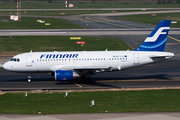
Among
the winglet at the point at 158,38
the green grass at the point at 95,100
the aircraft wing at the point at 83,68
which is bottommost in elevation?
the green grass at the point at 95,100

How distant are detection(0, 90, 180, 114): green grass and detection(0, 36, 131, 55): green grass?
96.0 feet

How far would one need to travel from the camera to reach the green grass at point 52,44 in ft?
202

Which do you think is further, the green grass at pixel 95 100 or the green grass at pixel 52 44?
the green grass at pixel 52 44

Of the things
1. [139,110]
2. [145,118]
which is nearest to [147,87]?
[139,110]

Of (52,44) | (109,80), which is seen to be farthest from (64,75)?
(52,44)

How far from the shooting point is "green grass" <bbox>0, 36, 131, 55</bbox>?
61438mm

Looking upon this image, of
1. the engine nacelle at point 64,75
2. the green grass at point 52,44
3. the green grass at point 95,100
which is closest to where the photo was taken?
the green grass at point 95,100

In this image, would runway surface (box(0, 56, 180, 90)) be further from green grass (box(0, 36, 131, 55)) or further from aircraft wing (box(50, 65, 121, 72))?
green grass (box(0, 36, 131, 55))

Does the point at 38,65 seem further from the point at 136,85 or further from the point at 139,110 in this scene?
the point at 139,110

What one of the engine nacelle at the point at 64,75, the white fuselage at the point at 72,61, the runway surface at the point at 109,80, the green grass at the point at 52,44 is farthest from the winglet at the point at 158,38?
the green grass at the point at 52,44

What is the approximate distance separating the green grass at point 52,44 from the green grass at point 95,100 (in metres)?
29.3

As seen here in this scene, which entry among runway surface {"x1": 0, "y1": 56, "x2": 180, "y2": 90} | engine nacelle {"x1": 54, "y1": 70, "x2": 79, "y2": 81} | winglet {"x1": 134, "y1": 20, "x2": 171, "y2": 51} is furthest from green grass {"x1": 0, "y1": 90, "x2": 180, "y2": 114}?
winglet {"x1": 134, "y1": 20, "x2": 171, "y2": 51}

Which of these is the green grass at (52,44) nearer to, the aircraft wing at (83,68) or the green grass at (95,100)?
the aircraft wing at (83,68)

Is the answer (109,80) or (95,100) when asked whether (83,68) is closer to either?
(109,80)
